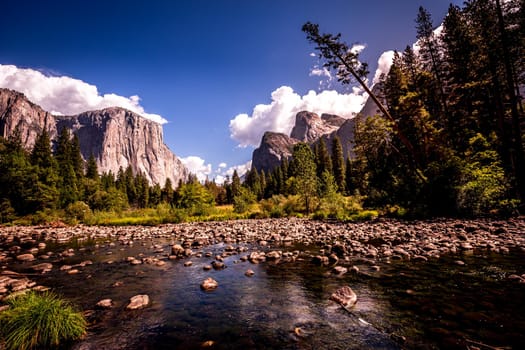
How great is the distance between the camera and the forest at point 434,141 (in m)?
13.8

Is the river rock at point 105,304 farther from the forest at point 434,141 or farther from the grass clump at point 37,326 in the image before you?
the forest at point 434,141

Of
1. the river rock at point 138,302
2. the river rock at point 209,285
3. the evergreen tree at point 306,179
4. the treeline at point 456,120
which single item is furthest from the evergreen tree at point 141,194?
the river rock at point 138,302

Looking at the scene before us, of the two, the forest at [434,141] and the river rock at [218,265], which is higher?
the forest at [434,141]

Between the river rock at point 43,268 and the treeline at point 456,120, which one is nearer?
the river rock at point 43,268

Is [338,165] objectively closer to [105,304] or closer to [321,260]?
[321,260]

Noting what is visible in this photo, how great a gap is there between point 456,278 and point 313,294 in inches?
137

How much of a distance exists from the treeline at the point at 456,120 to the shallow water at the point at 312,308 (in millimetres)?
9094

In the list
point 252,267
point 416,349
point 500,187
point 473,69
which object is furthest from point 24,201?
point 473,69

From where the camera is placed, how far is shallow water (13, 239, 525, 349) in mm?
3539

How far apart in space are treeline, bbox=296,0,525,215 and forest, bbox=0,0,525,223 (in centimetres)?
7

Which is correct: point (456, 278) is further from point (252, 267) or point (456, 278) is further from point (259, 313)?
point (252, 267)

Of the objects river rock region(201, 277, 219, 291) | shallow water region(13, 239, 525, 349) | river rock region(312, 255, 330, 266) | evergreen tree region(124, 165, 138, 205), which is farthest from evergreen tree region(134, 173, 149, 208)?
river rock region(312, 255, 330, 266)

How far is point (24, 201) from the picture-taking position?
3173 centimetres

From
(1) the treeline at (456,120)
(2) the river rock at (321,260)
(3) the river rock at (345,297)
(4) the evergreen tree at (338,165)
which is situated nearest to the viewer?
(3) the river rock at (345,297)
